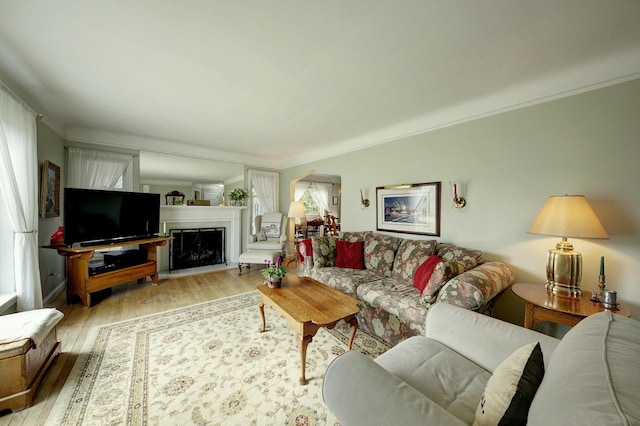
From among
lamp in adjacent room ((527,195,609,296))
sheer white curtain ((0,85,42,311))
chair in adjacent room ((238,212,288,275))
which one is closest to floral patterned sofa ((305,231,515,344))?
lamp in adjacent room ((527,195,609,296))

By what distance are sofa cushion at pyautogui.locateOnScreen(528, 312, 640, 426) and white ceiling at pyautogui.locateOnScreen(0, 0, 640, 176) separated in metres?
1.66

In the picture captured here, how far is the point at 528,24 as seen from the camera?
1.43 m

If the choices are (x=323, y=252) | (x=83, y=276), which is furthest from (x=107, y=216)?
(x=323, y=252)

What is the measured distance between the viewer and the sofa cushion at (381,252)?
292 centimetres

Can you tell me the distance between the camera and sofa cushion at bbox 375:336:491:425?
3.41ft

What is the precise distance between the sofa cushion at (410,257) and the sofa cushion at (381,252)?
0.26ft

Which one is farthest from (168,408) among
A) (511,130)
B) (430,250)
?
(511,130)

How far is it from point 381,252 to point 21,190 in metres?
3.73

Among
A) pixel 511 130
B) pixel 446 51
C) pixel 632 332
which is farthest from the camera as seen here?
pixel 511 130

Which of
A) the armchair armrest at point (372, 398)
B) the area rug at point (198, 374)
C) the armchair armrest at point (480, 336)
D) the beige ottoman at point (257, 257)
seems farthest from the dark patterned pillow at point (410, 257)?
the beige ottoman at point (257, 257)

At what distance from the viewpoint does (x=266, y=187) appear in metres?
5.42

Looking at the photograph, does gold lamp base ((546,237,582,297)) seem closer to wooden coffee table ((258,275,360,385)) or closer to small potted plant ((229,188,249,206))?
wooden coffee table ((258,275,360,385))

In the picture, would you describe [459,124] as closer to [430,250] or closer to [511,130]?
[511,130]

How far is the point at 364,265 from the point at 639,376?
8.56ft
